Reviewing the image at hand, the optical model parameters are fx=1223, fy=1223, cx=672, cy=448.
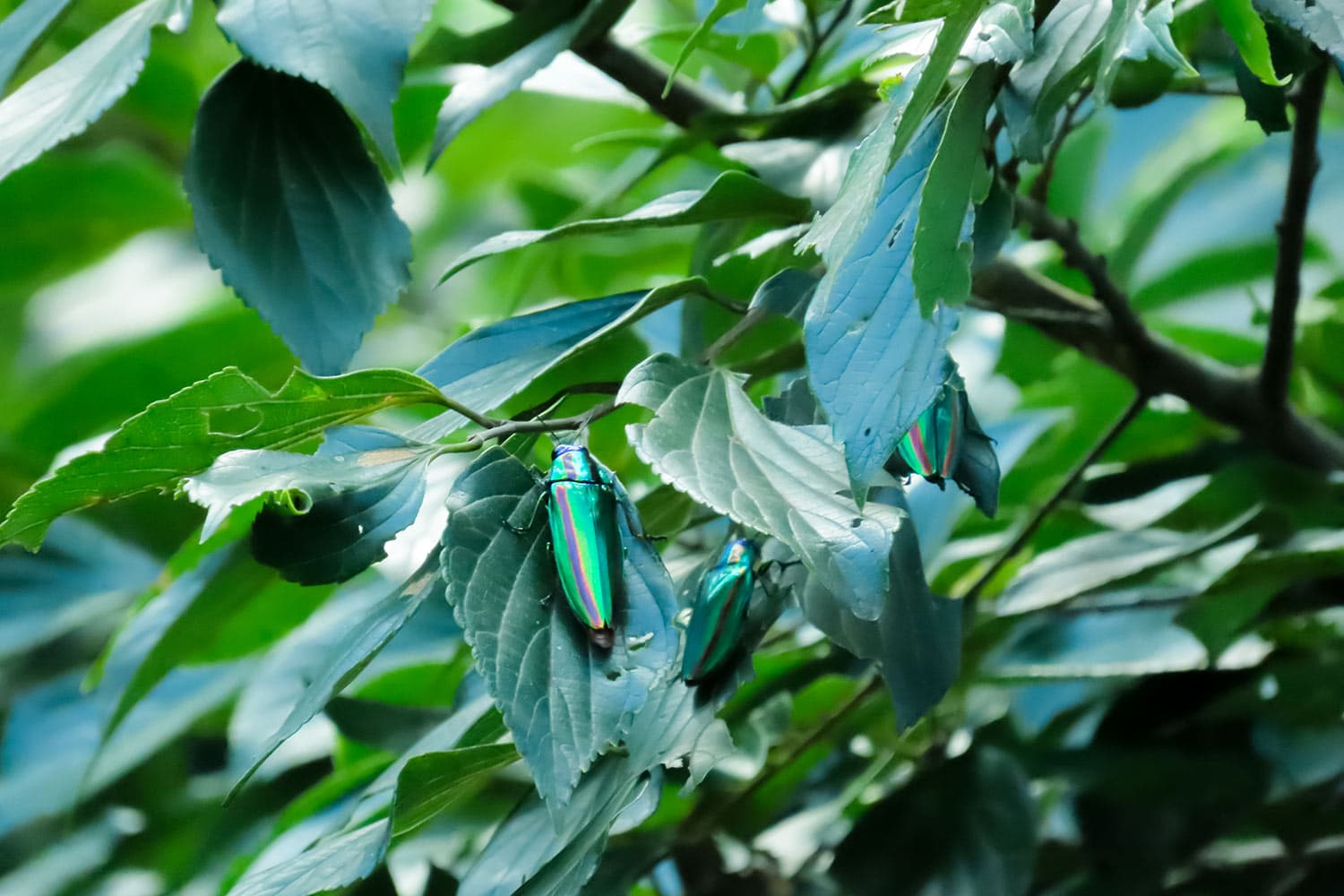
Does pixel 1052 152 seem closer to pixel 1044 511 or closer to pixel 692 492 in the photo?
pixel 1044 511

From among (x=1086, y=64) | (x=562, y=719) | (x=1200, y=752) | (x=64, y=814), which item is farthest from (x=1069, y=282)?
(x=64, y=814)

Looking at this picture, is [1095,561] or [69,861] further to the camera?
[69,861]

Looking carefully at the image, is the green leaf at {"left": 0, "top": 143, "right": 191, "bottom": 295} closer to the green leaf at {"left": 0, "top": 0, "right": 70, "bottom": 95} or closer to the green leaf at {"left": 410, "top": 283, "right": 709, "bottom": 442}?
the green leaf at {"left": 0, "top": 0, "right": 70, "bottom": 95}

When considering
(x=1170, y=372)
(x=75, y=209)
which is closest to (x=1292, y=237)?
(x=1170, y=372)

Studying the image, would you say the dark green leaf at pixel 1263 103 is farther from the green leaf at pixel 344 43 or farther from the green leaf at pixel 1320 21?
the green leaf at pixel 344 43

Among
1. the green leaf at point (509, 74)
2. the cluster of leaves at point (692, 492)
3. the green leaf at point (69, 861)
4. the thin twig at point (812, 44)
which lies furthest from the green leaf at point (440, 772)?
the green leaf at point (69, 861)

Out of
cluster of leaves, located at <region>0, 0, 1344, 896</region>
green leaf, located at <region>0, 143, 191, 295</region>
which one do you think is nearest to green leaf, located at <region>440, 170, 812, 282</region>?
cluster of leaves, located at <region>0, 0, 1344, 896</region>

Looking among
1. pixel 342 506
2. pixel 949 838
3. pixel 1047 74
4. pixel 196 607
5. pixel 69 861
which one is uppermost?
pixel 1047 74
